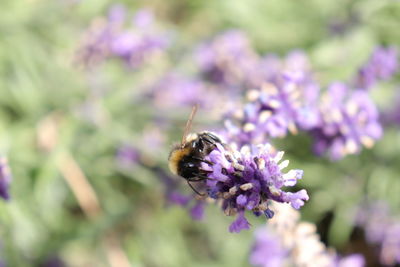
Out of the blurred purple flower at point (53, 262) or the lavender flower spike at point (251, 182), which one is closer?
the lavender flower spike at point (251, 182)

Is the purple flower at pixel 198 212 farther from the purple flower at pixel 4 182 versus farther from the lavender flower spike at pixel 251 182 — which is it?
the purple flower at pixel 4 182

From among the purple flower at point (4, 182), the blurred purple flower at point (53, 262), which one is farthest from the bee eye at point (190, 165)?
the blurred purple flower at point (53, 262)

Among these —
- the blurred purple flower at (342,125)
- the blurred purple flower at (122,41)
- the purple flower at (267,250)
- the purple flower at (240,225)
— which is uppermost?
the blurred purple flower at (122,41)

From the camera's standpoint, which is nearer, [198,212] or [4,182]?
[4,182]

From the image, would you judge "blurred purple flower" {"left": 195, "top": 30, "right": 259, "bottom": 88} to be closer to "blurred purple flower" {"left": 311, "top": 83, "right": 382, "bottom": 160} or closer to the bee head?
"blurred purple flower" {"left": 311, "top": 83, "right": 382, "bottom": 160}

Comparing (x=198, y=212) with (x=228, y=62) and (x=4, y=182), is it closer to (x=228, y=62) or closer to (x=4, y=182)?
(x=4, y=182)

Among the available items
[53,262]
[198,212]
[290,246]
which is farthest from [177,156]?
[53,262]

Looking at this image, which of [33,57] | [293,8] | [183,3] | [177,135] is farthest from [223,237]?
[183,3]
